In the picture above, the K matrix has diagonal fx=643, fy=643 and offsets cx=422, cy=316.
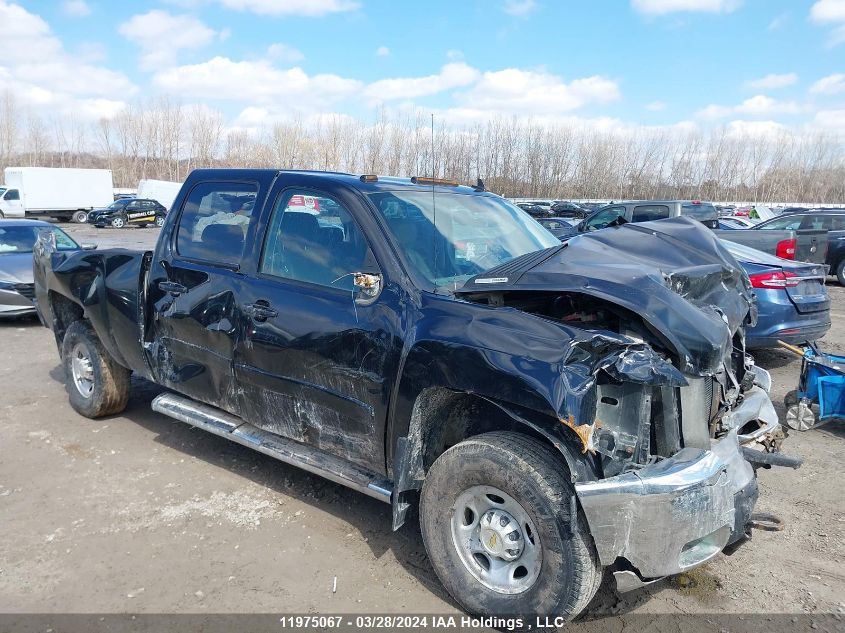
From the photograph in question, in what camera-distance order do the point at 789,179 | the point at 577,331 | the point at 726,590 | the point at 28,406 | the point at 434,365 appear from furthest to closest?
the point at 789,179 → the point at 28,406 → the point at 726,590 → the point at 434,365 → the point at 577,331

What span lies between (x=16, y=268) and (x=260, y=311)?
769 centimetres

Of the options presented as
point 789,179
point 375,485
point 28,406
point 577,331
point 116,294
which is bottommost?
point 28,406

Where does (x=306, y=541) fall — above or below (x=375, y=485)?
below

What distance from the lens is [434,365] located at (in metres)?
2.98

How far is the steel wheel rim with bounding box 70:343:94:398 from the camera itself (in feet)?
18.0

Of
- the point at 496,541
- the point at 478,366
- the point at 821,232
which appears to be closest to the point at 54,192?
the point at 821,232

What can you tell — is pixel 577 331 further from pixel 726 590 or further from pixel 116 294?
pixel 116 294

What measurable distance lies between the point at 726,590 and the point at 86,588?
323 cm

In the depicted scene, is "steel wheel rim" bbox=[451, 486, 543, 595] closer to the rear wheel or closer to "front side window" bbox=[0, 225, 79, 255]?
the rear wheel

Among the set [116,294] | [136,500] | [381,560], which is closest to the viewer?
[381,560]

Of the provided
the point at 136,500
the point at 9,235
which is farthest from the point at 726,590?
the point at 9,235

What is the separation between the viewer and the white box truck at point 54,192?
36062 mm

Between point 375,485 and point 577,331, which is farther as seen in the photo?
point 375,485

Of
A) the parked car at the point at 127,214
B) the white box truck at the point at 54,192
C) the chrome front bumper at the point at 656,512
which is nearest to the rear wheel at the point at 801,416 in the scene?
the chrome front bumper at the point at 656,512
